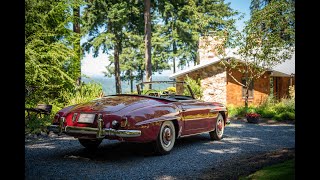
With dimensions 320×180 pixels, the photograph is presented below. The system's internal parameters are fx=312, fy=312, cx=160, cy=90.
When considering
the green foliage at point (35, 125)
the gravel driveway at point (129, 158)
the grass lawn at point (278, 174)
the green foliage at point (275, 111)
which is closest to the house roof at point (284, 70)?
the green foliage at point (275, 111)

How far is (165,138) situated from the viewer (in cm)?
595

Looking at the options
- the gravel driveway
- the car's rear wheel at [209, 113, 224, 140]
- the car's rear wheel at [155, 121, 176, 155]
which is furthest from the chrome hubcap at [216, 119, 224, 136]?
the car's rear wheel at [155, 121, 176, 155]

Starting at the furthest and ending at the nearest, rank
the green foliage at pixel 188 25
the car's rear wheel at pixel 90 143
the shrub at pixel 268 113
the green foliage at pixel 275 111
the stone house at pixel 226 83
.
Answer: the green foliage at pixel 188 25, the stone house at pixel 226 83, the shrub at pixel 268 113, the green foliage at pixel 275 111, the car's rear wheel at pixel 90 143

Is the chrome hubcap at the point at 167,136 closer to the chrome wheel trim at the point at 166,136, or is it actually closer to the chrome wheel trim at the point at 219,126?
the chrome wheel trim at the point at 166,136

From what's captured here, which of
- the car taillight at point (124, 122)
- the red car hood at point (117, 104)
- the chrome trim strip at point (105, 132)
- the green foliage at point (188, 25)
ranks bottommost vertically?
the chrome trim strip at point (105, 132)

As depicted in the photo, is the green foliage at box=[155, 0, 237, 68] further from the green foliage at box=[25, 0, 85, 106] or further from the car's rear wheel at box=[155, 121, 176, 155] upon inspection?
the car's rear wheel at box=[155, 121, 176, 155]

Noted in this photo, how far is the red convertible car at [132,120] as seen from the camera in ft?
16.7

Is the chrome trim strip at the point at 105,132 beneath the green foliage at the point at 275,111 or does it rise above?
above

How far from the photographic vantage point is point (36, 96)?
461 inches

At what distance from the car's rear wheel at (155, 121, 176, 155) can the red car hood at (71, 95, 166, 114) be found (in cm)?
49

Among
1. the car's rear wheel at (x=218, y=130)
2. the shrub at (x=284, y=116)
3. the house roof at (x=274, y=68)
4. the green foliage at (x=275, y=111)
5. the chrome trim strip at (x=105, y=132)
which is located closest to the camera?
the chrome trim strip at (x=105, y=132)

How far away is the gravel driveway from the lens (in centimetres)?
452

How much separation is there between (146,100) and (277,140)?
4.46m
